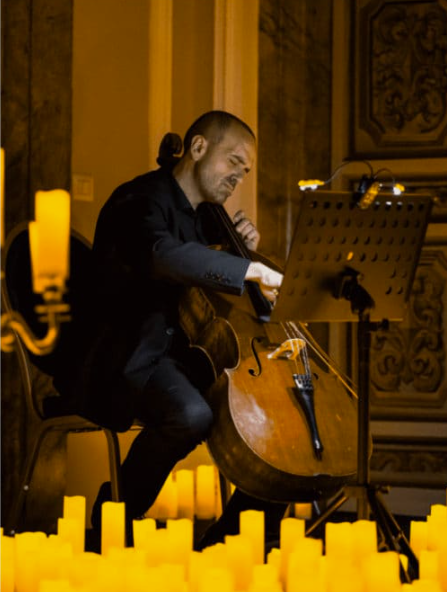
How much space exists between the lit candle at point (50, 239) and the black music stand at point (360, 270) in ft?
1.88

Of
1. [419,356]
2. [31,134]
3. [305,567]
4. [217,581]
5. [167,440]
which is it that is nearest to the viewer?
[217,581]

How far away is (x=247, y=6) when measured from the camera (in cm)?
414

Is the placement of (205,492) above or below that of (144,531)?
below

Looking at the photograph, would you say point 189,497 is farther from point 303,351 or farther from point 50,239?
point 50,239

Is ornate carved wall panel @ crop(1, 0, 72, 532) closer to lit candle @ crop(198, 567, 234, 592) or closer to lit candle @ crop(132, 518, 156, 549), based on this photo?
lit candle @ crop(132, 518, 156, 549)

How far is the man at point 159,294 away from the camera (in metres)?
2.82

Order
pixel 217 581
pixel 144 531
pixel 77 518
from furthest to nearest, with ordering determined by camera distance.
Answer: pixel 77 518, pixel 144 531, pixel 217 581

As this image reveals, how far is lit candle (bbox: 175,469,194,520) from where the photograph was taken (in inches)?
144

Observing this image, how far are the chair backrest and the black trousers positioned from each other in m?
0.34

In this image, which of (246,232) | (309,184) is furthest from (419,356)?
(309,184)

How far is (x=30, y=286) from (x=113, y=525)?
787mm

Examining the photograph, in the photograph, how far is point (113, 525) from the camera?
2.55 metres

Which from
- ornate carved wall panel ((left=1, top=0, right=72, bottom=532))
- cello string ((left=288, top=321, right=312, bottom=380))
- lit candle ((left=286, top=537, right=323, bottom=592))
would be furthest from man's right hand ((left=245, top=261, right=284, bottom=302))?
ornate carved wall panel ((left=1, top=0, right=72, bottom=532))

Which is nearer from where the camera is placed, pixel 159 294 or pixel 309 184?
pixel 309 184
